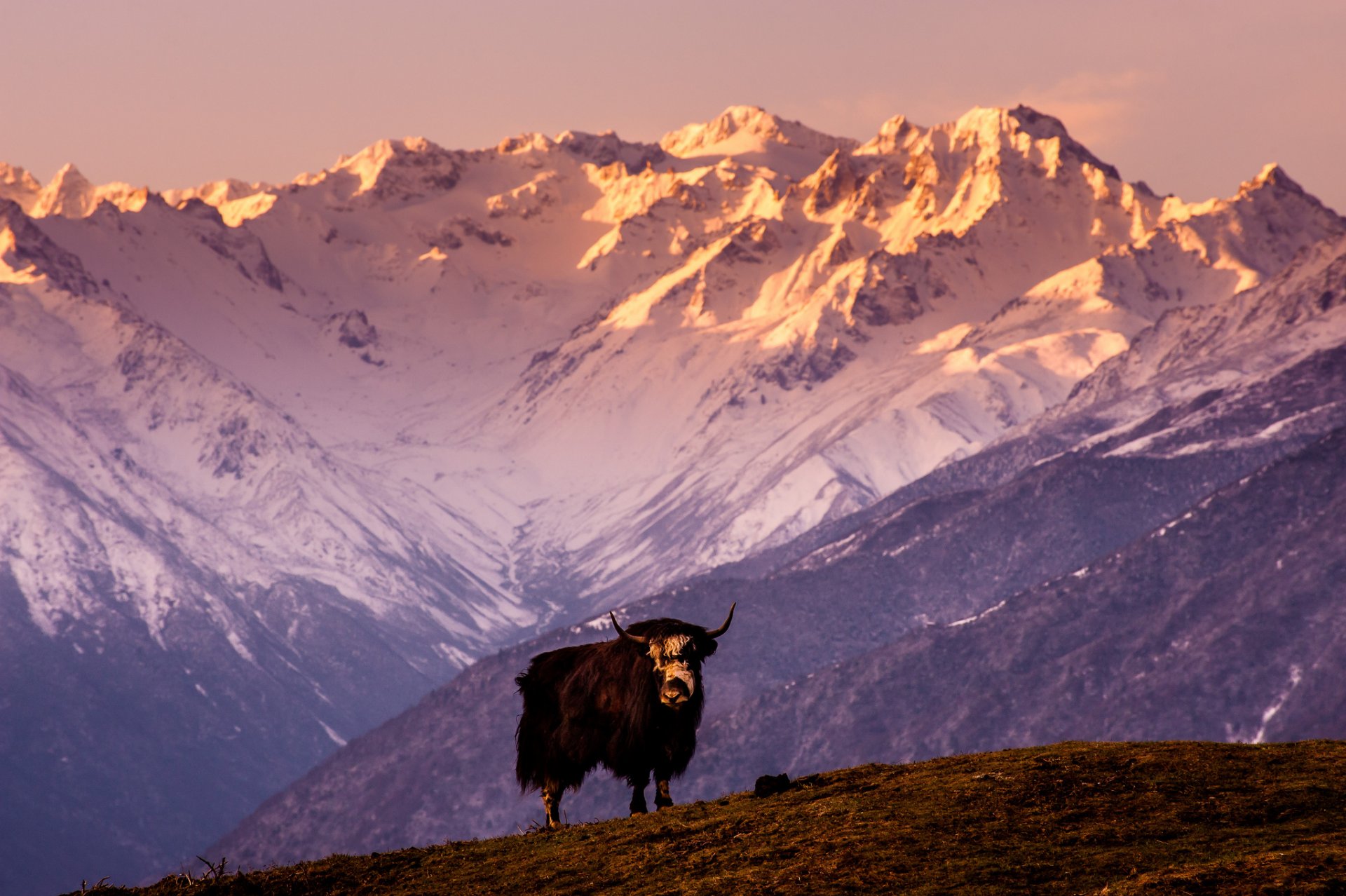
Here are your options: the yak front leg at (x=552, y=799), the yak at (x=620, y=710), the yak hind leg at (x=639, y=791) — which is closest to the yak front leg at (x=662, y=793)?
the yak at (x=620, y=710)

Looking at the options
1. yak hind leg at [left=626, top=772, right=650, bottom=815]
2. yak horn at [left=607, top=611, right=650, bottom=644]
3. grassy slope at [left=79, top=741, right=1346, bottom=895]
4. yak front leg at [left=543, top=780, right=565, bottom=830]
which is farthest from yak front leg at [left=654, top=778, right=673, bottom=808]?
yak horn at [left=607, top=611, right=650, bottom=644]

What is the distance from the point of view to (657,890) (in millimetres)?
39906

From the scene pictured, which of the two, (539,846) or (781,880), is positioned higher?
(539,846)

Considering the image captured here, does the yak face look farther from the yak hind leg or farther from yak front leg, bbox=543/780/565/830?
yak front leg, bbox=543/780/565/830

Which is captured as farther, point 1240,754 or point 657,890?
point 1240,754

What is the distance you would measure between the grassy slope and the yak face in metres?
2.26

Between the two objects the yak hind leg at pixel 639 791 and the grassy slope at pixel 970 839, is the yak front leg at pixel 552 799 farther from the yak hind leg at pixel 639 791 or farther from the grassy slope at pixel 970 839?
the grassy slope at pixel 970 839

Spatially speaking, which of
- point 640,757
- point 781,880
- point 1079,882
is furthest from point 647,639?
point 1079,882

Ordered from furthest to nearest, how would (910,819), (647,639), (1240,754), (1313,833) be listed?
1. (647,639)
2. (1240,754)
3. (910,819)
4. (1313,833)

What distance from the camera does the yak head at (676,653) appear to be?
4788 cm

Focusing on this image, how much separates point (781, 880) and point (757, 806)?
7.13 m

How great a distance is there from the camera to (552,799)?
51.8 m

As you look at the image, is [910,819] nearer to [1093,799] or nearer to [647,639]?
[1093,799]

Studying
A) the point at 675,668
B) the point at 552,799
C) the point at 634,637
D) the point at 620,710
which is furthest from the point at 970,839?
the point at 552,799
